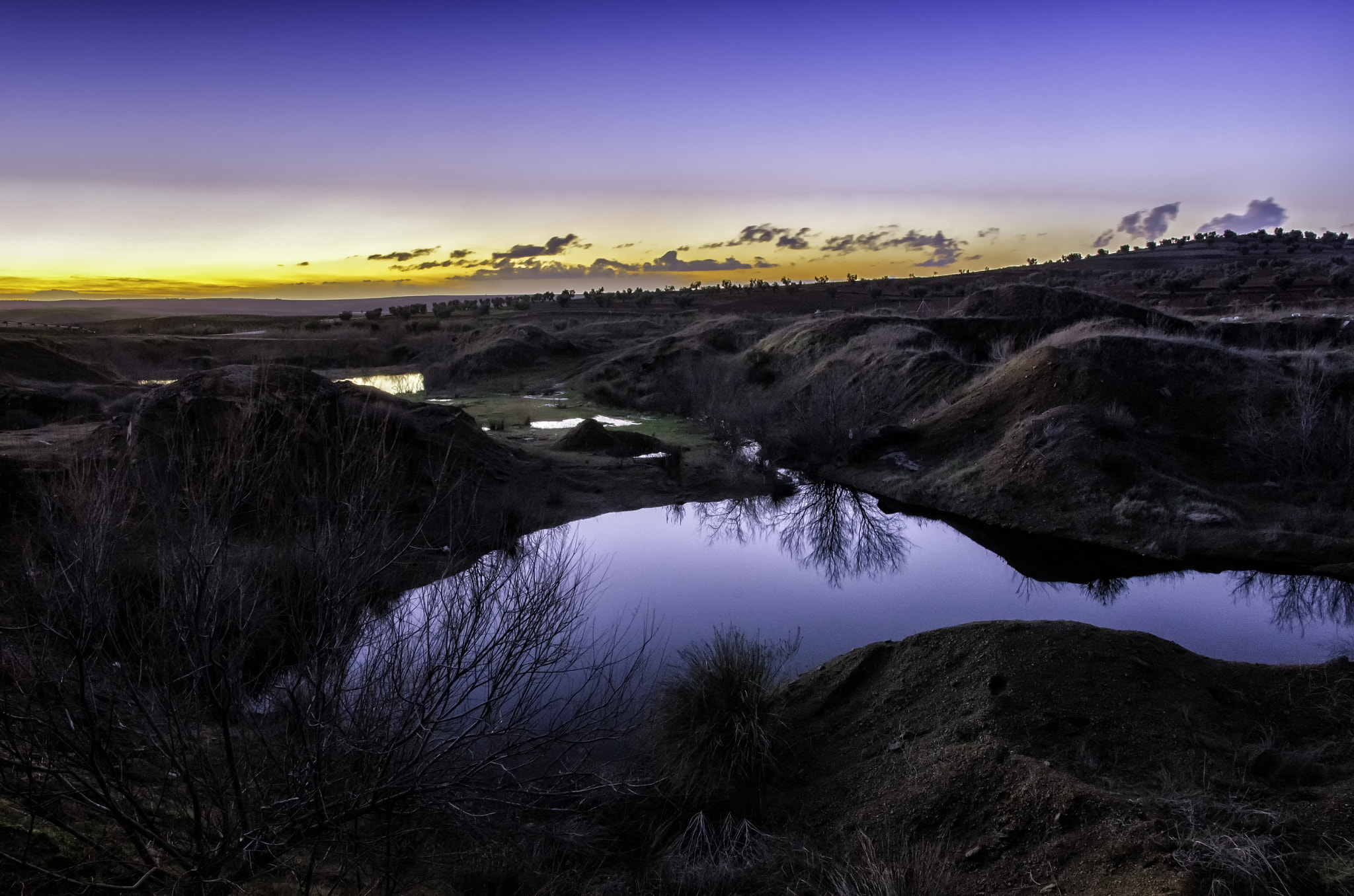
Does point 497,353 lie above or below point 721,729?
above

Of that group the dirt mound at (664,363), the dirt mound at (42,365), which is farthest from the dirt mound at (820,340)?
the dirt mound at (42,365)

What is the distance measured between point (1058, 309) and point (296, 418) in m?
31.1

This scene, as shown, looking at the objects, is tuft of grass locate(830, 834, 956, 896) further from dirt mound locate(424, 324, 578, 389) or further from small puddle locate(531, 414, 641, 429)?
dirt mound locate(424, 324, 578, 389)

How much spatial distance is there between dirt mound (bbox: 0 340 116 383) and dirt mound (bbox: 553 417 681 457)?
18838 mm

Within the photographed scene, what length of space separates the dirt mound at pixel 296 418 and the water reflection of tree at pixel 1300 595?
1341 cm

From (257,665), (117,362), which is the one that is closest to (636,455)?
(257,665)

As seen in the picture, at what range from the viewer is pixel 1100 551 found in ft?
50.0

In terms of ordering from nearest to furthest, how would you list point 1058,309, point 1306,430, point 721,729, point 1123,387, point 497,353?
1. point 721,729
2. point 1306,430
3. point 1123,387
4. point 1058,309
5. point 497,353

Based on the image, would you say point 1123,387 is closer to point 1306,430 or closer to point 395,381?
point 1306,430

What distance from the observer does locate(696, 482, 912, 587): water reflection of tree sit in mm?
14844

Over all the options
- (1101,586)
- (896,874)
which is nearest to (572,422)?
(1101,586)

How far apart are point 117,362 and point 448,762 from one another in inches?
1656

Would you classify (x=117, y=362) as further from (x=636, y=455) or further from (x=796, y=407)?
(x=796, y=407)

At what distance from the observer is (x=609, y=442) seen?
2195 cm
